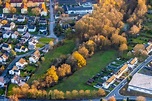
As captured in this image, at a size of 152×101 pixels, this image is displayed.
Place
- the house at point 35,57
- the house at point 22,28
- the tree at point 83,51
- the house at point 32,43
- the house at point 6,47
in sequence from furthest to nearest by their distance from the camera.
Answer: the house at point 22,28
the house at point 32,43
the house at point 6,47
the tree at point 83,51
the house at point 35,57

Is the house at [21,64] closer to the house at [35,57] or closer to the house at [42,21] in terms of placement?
the house at [35,57]

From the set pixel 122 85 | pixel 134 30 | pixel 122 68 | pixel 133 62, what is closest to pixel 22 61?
pixel 122 68

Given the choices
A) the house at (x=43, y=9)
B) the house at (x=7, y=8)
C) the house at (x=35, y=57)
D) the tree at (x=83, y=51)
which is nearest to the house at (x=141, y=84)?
the tree at (x=83, y=51)

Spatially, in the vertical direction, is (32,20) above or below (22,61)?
above

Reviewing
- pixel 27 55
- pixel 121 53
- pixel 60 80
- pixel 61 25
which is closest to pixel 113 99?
pixel 60 80

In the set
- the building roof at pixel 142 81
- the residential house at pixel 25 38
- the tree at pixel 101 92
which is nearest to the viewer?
the tree at pixel 101 92

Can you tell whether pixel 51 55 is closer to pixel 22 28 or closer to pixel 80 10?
pixel 22 28

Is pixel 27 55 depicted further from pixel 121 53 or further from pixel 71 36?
pixel 121 53
